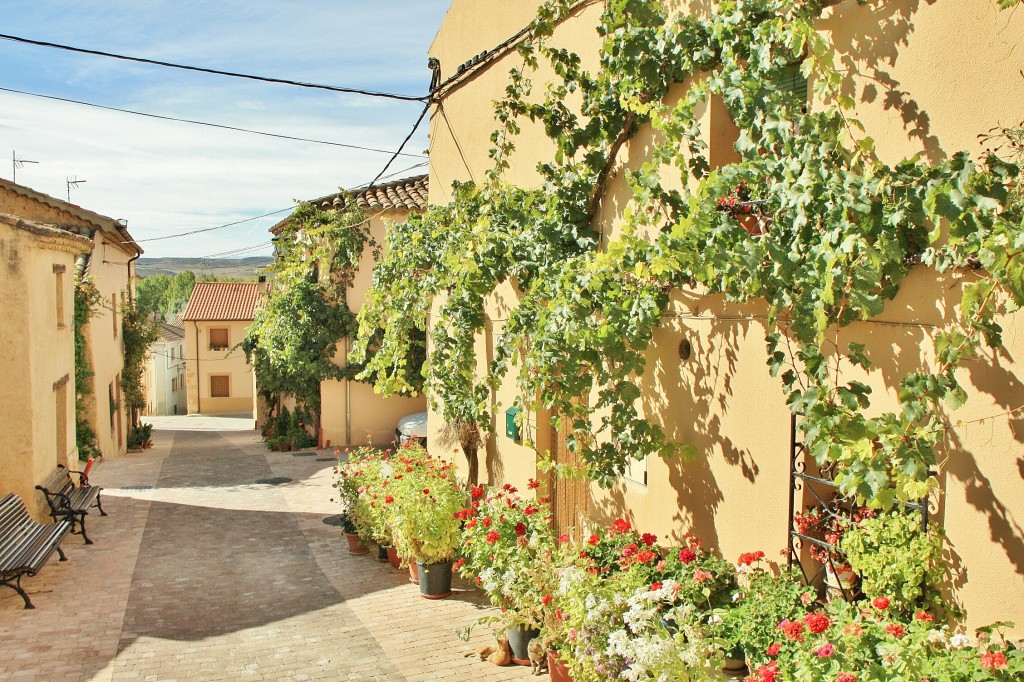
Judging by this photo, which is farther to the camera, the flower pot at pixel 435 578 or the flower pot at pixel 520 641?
the flower pot at pixel 435 578

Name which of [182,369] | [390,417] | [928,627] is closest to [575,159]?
[928,627]

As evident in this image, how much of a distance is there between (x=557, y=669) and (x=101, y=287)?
1815cm

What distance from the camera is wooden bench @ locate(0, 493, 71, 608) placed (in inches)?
332

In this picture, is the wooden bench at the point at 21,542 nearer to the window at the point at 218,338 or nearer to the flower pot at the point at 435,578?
the flower pot at the point at 435,578

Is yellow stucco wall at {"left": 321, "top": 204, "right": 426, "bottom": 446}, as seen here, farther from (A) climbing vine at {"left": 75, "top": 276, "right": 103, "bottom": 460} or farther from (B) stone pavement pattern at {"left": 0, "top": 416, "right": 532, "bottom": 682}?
(B) stone pavement pattern at {"left": 0, "top": 416, "right": 532, "bottom": 682}

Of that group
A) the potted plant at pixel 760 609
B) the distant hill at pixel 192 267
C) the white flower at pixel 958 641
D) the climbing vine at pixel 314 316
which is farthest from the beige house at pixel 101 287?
the distant hill at pixel 192 267

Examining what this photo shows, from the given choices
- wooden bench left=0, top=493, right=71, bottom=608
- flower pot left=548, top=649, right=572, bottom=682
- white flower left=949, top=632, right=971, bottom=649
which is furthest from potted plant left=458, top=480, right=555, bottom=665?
wooden bench left=0, top=493, right=71, bottom=608

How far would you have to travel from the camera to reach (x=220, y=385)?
4322 centimetres

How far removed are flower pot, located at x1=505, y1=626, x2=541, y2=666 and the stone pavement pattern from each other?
113mm

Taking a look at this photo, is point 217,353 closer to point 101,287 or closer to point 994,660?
point 101,287

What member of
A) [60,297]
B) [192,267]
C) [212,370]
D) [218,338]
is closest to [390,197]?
[60,297]

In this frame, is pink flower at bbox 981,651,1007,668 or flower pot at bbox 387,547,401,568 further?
flower pot at bbox 387,547,401,568

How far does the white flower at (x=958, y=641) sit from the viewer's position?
3893mm

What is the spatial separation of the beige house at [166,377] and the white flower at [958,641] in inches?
1776
